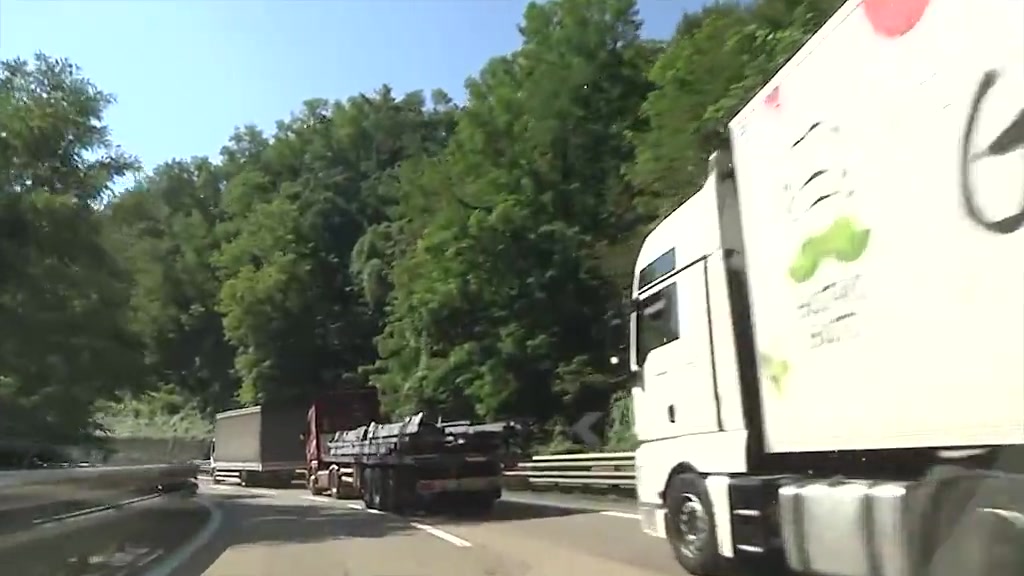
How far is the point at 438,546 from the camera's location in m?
15.8

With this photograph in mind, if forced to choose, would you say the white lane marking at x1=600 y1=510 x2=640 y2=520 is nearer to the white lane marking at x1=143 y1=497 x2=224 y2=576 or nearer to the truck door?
the white lane marking at x1=143 y1=497 x2=224 y2=576

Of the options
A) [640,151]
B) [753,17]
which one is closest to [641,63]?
[640,151]

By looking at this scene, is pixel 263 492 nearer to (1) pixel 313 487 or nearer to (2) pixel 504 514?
(1) pixel 313 487

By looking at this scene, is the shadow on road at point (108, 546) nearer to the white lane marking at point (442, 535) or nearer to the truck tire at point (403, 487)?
the white lane marking at point (442, 535)

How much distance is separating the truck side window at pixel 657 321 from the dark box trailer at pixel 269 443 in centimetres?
3209

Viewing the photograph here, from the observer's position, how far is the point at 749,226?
9562mm

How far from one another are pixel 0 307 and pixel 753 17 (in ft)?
67.0

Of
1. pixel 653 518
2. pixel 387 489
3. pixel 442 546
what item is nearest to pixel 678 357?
pixel 653 518

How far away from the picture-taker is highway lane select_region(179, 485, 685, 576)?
1268cm

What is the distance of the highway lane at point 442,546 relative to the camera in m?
12.7

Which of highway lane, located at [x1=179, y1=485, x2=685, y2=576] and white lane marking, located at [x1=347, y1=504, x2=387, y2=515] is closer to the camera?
highway lane, located at [x1=179, y1=485, x2=685, y2=576]

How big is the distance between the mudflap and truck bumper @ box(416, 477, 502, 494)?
54.1 feet

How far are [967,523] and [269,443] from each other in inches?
1592

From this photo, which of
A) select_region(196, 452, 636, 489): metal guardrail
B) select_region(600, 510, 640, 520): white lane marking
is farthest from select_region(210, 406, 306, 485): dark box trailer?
select_region(600, 510, 640, 520): white lane marking
